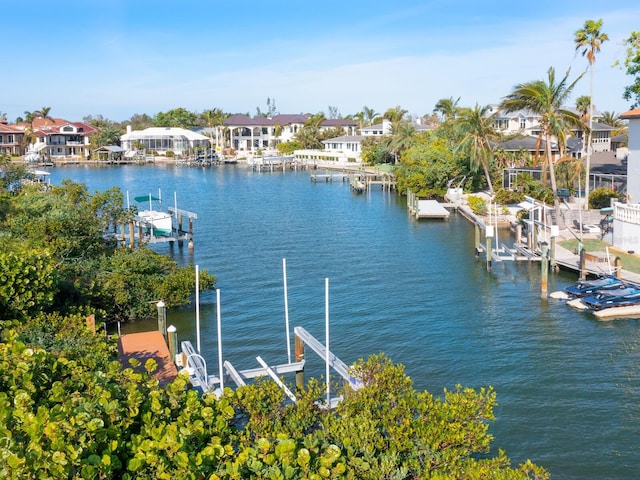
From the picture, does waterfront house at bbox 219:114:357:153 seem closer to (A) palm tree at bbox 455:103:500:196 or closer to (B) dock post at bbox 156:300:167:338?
(A) palm tree at bbox 455:103:500:196

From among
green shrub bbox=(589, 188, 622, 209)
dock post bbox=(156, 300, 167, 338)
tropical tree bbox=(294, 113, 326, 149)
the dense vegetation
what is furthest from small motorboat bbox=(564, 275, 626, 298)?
tropical tree bbox=(294, 113, 326, 149)

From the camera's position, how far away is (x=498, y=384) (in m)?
21.2

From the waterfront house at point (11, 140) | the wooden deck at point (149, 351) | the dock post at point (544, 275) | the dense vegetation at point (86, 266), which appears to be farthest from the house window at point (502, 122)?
the wooden deck at point (149, 351)

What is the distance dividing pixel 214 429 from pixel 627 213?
30155 millimetres

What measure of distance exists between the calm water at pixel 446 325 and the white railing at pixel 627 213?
4.25m

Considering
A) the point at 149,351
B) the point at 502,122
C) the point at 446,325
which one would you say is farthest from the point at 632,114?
the point at 502,122

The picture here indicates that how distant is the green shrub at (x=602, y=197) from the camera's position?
1762 inches

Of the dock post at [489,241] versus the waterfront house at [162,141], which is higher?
the waterfront house at [162,141]

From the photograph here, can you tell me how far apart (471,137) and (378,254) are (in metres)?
20.5

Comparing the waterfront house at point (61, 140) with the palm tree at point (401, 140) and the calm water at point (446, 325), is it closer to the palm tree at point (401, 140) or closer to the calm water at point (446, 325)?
the palm tree at point (401, 140)

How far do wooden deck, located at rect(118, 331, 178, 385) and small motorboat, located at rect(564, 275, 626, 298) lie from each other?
56.2ft

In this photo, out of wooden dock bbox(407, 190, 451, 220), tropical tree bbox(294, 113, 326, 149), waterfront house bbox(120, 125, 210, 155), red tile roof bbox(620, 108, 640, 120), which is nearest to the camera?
red tile roof bbox(620, 108, 640, 120)

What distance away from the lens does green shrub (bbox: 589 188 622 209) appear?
147ft

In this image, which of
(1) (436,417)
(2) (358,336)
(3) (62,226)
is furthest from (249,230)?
(1) (436,417)
